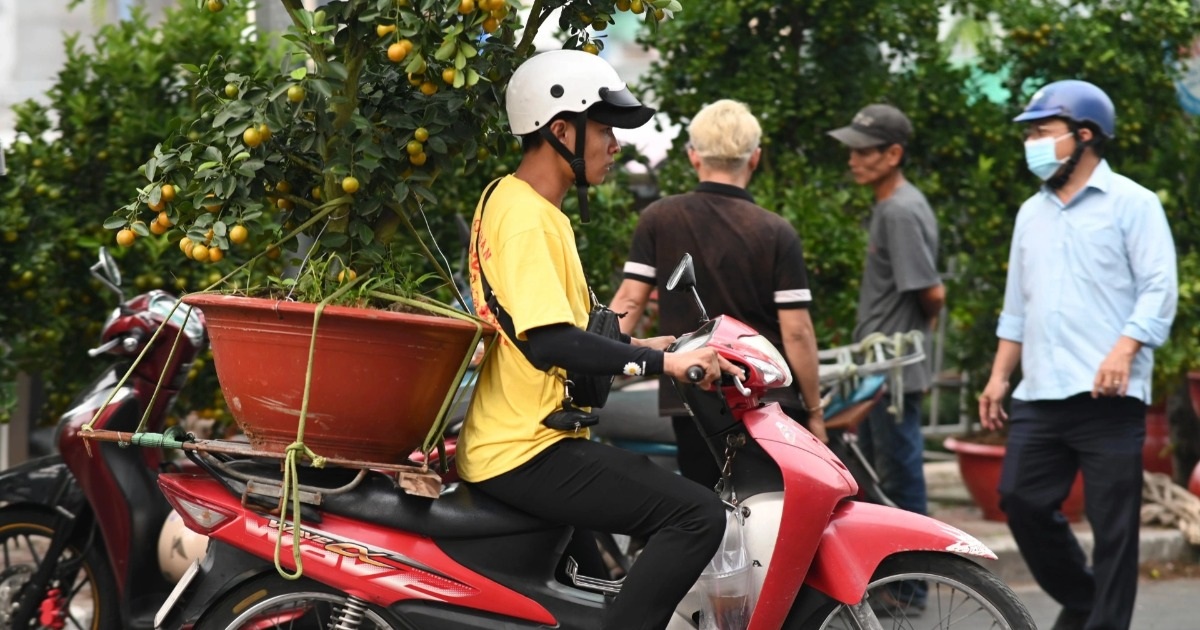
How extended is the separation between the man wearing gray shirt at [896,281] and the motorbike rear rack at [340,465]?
2.97m

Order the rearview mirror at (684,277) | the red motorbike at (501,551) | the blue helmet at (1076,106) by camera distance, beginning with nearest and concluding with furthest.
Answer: the red motorbike at (501,551), the rearview mirror at (684,277), the blue helmet at (1076,106)

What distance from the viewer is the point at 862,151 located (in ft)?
21.3

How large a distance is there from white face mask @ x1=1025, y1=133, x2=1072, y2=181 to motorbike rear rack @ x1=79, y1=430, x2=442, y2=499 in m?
2.60

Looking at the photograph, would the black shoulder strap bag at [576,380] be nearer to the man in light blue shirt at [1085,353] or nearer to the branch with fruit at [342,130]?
the branch with fruit at [342,130]

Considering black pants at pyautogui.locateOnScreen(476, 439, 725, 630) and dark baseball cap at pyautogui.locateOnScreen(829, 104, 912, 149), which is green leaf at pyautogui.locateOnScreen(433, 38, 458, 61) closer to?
black pants at pyautogui.locateOnScreen(476, 439, 725, 630)

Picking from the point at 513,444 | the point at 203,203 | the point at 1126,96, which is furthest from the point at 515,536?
the point at 1126,96

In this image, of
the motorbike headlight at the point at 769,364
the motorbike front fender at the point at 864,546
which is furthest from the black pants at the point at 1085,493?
the motorbike headlight at the point at 769,364

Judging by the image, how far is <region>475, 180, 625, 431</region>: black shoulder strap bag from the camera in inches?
140

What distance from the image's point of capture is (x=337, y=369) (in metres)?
3.47

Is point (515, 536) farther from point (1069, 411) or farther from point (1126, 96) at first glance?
point (1126, 96)

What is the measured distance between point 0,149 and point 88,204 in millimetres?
1117

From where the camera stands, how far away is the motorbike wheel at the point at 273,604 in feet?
12.1

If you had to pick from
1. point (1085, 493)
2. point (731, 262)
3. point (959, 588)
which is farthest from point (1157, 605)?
point (959, 588)

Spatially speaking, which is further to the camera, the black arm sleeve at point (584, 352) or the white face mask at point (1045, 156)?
the white face mask at point (1045, 156)
